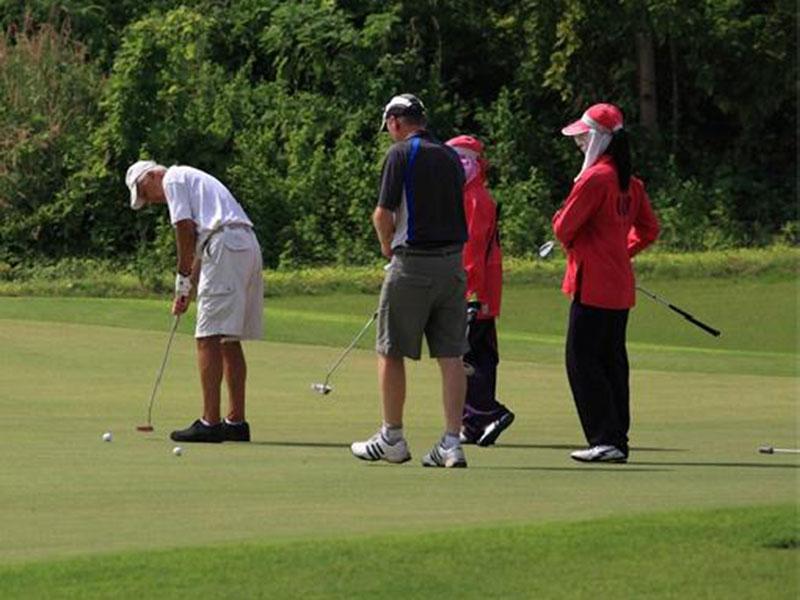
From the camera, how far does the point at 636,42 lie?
39812mm

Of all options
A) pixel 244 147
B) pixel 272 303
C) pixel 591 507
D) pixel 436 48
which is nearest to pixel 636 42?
pixel 436 48

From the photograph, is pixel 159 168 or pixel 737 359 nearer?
pixel 159 168

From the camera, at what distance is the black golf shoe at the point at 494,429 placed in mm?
12492

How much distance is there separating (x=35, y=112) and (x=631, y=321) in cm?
1450

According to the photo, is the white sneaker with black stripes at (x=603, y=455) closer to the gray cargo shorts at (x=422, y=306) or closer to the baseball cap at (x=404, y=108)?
the gray cargo shorts at (x=422, y=306)

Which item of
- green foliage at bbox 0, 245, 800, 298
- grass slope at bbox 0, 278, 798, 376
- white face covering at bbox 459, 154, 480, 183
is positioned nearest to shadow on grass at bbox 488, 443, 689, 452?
white face covering at bbox 459, 154, 480, 183

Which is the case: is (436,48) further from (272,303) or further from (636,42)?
(272,303)

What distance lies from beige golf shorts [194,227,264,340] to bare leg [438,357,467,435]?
5.95ft

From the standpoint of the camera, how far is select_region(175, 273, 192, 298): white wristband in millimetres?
12617

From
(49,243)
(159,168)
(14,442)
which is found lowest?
(49,243)

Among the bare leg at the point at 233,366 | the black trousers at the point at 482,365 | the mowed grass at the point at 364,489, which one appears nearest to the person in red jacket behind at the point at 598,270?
the mowed grass at the point at 364,489

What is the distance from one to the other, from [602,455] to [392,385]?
1030mm

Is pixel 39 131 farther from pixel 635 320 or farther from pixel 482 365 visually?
pixel 482 365

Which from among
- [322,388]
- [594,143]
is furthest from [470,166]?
[322,388]
